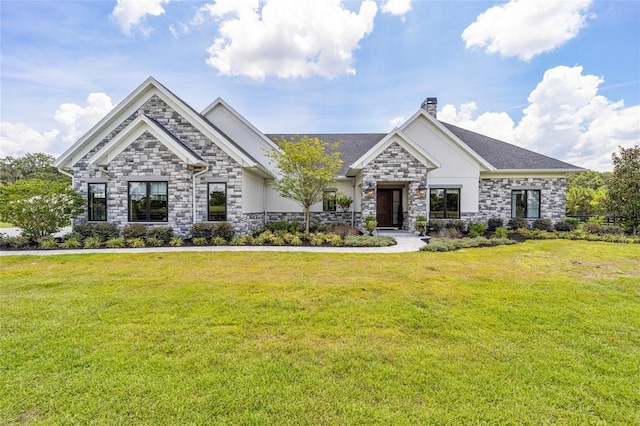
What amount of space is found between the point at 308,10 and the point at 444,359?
50.4 feet

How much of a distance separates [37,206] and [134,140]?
14.7 ft

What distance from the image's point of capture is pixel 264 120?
26.7m

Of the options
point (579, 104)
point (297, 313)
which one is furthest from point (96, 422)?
point (579, 104)

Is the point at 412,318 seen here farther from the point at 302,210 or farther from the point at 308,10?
the point at 308,10

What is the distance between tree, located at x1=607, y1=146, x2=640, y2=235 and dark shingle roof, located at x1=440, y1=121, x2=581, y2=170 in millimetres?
1692

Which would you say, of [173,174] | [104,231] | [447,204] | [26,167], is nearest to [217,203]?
[173,174]

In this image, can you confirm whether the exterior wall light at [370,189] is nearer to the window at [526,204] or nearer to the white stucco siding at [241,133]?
the white stucco siding at [241,133]

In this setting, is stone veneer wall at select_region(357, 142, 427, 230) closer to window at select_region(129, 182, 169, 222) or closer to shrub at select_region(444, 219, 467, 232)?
shrub at select_region(444, 219, 467, 232)

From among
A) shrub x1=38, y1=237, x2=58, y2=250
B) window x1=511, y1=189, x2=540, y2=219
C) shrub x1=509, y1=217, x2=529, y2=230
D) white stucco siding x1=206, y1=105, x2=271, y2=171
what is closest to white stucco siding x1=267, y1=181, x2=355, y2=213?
white stucco siding x1=206, y1=105, x2=271, y2=171

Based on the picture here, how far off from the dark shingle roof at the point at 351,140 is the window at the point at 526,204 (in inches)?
385

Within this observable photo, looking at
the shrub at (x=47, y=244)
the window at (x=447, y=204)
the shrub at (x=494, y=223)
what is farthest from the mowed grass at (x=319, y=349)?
the shrub at (x=494, y=223)

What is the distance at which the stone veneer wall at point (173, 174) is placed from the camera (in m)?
12.6

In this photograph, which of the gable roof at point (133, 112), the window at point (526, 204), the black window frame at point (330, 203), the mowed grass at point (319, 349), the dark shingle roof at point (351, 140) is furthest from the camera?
the dark shingle roof at point (351, 140)

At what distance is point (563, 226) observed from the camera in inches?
643
